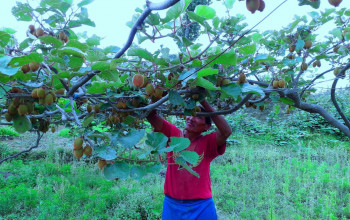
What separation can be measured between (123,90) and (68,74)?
1.20ft

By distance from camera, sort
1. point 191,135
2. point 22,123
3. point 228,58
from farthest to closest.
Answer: point 191,135 < point 22,123 < point 228,58

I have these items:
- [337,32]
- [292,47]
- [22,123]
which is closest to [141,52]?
[22,123]

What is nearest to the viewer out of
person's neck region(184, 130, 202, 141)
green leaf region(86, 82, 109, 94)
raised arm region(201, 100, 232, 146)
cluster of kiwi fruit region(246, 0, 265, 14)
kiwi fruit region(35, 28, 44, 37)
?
cluster of kiwi fruit region(246, 0, 265, 14)

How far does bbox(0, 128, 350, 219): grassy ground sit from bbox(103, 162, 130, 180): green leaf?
91.6 inches

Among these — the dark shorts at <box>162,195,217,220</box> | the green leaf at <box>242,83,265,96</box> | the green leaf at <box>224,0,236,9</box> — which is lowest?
the dark shorts at <box>162,195,217,220</box>

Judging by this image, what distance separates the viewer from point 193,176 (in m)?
1.87

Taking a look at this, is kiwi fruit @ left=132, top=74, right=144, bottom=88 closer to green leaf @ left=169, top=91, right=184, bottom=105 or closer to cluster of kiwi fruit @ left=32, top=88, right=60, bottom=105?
green leaf @ left=169, top=91, right=184, bottom=105

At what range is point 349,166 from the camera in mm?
4070

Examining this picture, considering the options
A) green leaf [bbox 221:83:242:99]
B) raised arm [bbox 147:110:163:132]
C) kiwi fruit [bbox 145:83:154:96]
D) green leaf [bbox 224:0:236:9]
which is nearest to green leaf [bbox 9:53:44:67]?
kiwi fruit [bbox 145:83:154:96]

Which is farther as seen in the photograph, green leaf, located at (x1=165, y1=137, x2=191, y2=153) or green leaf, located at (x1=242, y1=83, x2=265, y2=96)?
green leaf, located at (x1=242, y1=83, x2=265, y2=96)

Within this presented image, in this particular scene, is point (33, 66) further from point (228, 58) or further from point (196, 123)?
point (196, 123)

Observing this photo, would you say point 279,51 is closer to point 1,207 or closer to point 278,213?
point 278,213

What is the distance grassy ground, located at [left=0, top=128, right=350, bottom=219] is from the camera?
9.62 ft

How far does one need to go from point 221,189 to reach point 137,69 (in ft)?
9.85
